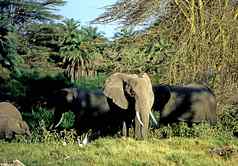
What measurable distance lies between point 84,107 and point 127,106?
620 centimetres

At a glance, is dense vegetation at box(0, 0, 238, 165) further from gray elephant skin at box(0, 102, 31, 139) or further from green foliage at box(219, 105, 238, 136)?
gray elephant skin at box(0, 102, 31, 139)

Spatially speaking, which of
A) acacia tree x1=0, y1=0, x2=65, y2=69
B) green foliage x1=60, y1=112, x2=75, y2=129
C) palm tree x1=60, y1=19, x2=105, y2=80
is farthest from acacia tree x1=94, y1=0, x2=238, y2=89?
palm tree x1=60, y1=19, x2=105, y2=80

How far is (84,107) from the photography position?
19703 mm

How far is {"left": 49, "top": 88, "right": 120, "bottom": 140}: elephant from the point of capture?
18.2m

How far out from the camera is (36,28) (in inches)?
1492

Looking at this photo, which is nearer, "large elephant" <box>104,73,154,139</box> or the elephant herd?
"large elephant" <box>104,73,154,139</box>

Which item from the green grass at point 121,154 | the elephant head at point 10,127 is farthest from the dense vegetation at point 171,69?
the elephant head at point 10,127

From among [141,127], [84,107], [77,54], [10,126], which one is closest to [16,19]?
[77,54]

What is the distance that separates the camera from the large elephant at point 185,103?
17172mm

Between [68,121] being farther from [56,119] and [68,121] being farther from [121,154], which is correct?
[121,154]

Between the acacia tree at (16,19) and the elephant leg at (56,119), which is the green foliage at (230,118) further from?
the acacia tree at (16,19)

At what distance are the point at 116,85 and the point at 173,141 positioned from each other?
2.86 meters

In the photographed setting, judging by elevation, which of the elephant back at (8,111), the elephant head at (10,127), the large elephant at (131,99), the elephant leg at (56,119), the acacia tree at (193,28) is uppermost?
the acacia tree at (193,28)

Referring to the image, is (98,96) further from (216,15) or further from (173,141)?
(173,141)
